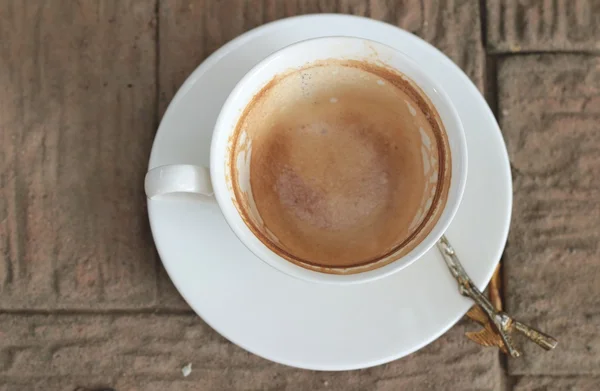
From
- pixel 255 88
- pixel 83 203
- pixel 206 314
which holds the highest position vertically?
pixel 255 88

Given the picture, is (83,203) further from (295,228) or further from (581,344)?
(581,344)

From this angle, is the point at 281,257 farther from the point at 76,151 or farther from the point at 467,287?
the point at 76,151

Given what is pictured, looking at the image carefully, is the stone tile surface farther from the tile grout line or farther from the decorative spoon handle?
the decorative spoon handle

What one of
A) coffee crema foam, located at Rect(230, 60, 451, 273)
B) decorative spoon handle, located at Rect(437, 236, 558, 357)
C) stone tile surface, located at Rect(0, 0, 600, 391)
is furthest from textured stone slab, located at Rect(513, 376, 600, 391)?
coffee crema foam, located at Rect(230, 60, 451, 273)

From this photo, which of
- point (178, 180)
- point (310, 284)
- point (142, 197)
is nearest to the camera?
point (178, 180)

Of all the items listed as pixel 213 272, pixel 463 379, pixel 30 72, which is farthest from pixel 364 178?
pixel 30 72

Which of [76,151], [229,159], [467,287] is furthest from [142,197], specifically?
[467,287]

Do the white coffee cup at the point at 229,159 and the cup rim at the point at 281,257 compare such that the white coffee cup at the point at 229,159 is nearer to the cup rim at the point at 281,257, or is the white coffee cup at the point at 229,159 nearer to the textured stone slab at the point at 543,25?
the cup rim at the point at 281,257
